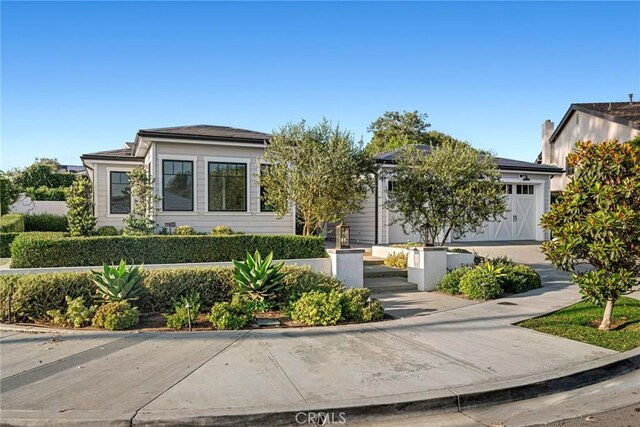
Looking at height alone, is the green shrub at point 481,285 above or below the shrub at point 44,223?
below

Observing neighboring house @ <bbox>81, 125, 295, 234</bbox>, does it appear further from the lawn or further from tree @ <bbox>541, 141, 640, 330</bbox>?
the lawn

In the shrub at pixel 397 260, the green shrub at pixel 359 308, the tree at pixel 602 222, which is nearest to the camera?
the tree at pixel 602 222

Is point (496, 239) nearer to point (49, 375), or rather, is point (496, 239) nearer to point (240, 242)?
point (240, 242)

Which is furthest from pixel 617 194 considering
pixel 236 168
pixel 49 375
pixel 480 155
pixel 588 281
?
pixel 236 168

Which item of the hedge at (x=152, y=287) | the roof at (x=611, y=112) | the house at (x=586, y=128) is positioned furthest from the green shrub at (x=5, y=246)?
the roof at (x=611, y=112)

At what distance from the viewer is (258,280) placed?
7730mm

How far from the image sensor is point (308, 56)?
13.5 meters

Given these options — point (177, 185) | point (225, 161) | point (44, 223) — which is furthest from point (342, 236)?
point (44, 223)

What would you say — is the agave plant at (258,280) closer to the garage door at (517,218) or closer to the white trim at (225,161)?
the white trim at (225,161)

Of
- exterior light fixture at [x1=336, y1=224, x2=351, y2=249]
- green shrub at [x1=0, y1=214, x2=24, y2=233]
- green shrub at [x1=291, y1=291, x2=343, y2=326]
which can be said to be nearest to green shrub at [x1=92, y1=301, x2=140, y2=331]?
green shrub at [x1=291, y1=291, x2=343, y2=326]

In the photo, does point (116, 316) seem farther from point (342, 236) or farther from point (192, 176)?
point (192, 176)

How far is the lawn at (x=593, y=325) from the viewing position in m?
6.43

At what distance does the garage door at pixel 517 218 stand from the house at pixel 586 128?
113 inches

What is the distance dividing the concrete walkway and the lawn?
1.17ft
